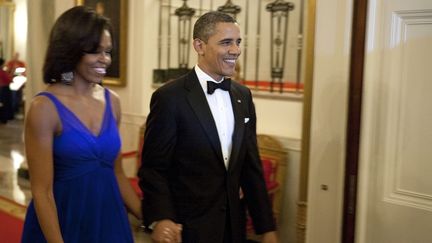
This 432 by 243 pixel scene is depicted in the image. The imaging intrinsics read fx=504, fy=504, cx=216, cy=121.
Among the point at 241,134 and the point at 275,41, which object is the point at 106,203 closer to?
the point at 241,134

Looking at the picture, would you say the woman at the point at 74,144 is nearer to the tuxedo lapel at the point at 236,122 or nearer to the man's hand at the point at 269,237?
the tuxedo lapel at the point at 236,122

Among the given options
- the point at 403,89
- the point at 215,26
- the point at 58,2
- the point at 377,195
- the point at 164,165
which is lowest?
the point at 377,195

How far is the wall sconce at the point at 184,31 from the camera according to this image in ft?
16.0

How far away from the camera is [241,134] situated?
6.50 feet

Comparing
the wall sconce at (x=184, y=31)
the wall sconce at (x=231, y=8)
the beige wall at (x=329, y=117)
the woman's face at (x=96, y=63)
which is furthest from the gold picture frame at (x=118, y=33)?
the woman's face at (x=96, y=63)

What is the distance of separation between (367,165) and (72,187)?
1.20 metres

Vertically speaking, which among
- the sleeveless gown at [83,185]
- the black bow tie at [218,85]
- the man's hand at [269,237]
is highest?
the black bow tie at [218,85]

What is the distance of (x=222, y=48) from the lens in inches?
75.0

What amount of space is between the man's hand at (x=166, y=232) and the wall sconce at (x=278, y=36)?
2541 millimetres

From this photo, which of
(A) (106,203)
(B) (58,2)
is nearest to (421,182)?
(A) (106,203)

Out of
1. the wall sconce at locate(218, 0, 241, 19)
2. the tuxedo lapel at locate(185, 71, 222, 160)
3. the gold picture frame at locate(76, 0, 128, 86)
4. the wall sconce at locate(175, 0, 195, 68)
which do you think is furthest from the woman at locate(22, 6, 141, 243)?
the gold picture frame at locate(76, 0, 128, 86)

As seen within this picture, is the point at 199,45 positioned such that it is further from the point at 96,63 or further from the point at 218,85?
the point at 96,63

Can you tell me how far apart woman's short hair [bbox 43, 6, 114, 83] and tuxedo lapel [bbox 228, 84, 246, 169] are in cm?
62

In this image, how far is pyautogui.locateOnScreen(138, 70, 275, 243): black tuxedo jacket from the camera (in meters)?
1.89
